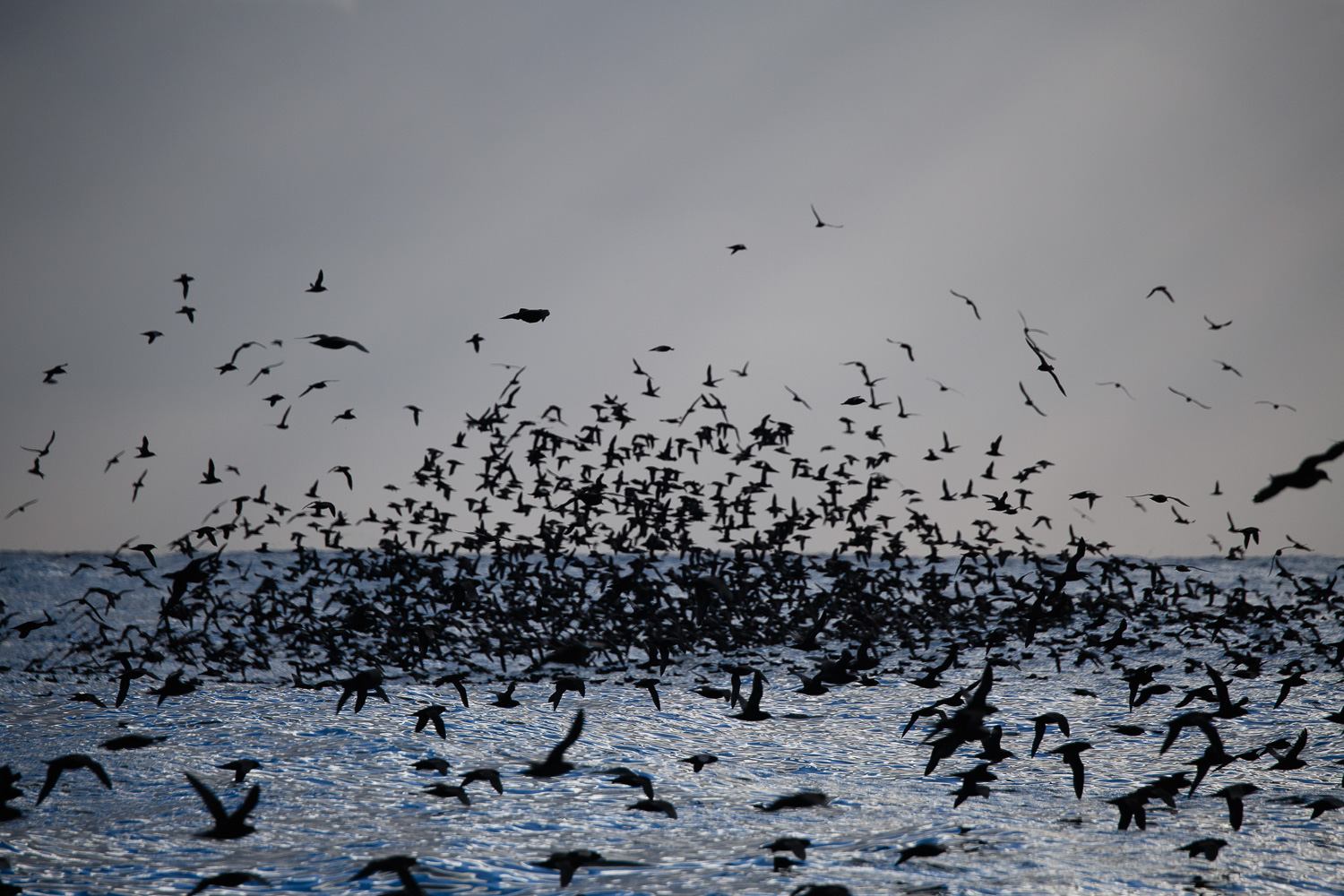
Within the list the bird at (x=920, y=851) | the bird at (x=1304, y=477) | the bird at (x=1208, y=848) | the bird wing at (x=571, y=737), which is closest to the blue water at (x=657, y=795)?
the bird at (x=920, y=851)

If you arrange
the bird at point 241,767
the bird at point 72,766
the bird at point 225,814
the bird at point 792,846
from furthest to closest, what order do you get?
the bird at point 241,767, the bird at point 792,846, the bird at point 72,766, the bird at point 225,814

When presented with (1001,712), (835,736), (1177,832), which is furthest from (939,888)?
(1001,712)

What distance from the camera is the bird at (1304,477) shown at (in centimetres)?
680

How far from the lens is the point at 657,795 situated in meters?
12.6

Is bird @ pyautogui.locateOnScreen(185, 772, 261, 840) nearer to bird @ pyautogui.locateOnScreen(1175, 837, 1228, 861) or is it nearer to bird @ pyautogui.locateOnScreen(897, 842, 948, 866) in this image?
bird @ pyautogui.locateOnScreen(897, 842, 948, 866)

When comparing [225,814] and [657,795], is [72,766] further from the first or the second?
[657,795]

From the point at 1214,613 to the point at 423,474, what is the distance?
84.4 ft

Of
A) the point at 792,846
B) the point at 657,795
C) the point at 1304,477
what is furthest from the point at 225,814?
the point at 1304,477

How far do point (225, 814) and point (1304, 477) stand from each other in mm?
9817

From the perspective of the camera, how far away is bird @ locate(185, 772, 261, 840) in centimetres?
806

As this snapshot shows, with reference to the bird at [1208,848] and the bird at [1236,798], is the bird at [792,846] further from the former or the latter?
the bird at [1236,798]

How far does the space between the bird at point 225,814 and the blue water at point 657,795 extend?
0.76ft

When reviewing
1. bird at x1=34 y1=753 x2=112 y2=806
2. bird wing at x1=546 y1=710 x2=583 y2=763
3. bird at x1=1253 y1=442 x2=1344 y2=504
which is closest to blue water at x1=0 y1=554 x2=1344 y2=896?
bird at x1=34 y1=753 x2=112 y2=806

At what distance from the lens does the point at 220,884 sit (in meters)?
9.14
